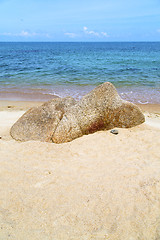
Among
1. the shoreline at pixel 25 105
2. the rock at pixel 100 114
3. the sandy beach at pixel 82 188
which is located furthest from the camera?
the shoreline at pixel 25 105

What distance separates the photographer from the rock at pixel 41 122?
570 centimetres

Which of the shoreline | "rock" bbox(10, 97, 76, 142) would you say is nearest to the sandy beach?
"rock" bbox(10, 97, 76, 142)

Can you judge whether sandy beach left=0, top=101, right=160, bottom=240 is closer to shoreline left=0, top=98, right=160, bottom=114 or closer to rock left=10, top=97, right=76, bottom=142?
rock left=10, top=97, right=76, bottom=142

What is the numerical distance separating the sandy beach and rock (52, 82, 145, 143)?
46 cm

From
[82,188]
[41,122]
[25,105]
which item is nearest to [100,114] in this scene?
[41,122]

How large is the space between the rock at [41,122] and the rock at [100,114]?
0.27 metres

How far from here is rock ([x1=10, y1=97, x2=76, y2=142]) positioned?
225 inches

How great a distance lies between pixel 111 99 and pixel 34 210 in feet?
13.2

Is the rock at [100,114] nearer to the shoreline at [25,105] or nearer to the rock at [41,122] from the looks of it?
the rock at [41,122]

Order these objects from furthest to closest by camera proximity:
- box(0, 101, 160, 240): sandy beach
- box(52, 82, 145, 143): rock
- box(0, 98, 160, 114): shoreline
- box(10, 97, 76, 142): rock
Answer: box(0, 98, 160, 114): shoreline
box(52, 82, 145, 143): rock
box(10, 97, 76, 142): rock
box(0, 101, 160, 240): sandy beach

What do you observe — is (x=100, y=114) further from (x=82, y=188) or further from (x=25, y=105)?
(x=25, y=105)

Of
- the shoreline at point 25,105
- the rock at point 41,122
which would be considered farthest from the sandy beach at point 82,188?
the shoreline at point 25,105

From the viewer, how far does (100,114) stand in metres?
5.91

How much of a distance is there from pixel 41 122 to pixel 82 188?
115 inches
